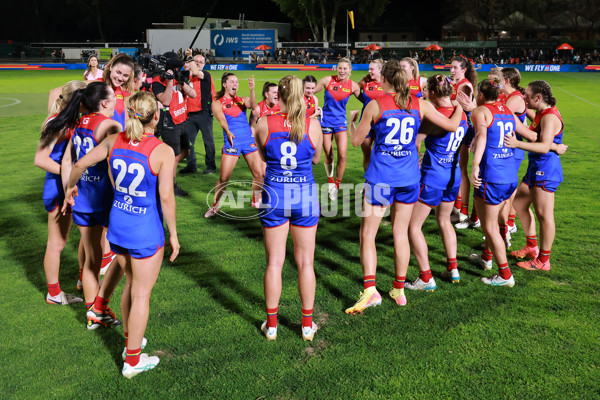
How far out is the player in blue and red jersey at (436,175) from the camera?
4820mm

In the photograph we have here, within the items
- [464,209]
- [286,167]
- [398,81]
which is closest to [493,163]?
[398,81]

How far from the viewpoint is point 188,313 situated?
4664mm

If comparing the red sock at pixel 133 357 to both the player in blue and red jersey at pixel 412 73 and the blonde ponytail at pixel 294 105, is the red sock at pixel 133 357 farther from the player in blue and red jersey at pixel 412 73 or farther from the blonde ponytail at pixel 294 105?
the player in blue and red jersey at pixel 412 73

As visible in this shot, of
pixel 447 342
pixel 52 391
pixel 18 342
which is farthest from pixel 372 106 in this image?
pixel 18 342

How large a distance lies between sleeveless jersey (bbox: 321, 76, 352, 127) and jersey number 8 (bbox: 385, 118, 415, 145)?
13.5 ft

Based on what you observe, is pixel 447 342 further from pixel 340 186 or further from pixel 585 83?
pixel 585 83

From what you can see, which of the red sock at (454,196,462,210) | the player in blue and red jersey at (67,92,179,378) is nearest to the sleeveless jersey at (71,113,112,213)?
the player in blue and red jersey at (67,92,179,378)

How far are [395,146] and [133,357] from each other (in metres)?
2.87

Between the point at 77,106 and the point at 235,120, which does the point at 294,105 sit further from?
the point at 235,120

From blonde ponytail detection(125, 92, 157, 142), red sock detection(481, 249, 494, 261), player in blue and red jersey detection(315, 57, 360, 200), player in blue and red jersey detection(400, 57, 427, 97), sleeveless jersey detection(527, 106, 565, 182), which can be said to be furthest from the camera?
player in blue and red jersey detection(315, 57, 360, 200)

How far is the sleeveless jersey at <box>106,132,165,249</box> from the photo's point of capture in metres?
3.38

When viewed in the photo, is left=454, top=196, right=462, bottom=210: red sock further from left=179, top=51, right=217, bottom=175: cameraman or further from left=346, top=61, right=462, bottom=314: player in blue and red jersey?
left=179, top=51, right=217, bottom=175: cameraman

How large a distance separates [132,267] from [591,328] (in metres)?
4.00

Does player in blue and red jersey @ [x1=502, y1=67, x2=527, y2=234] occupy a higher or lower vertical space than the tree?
lower
